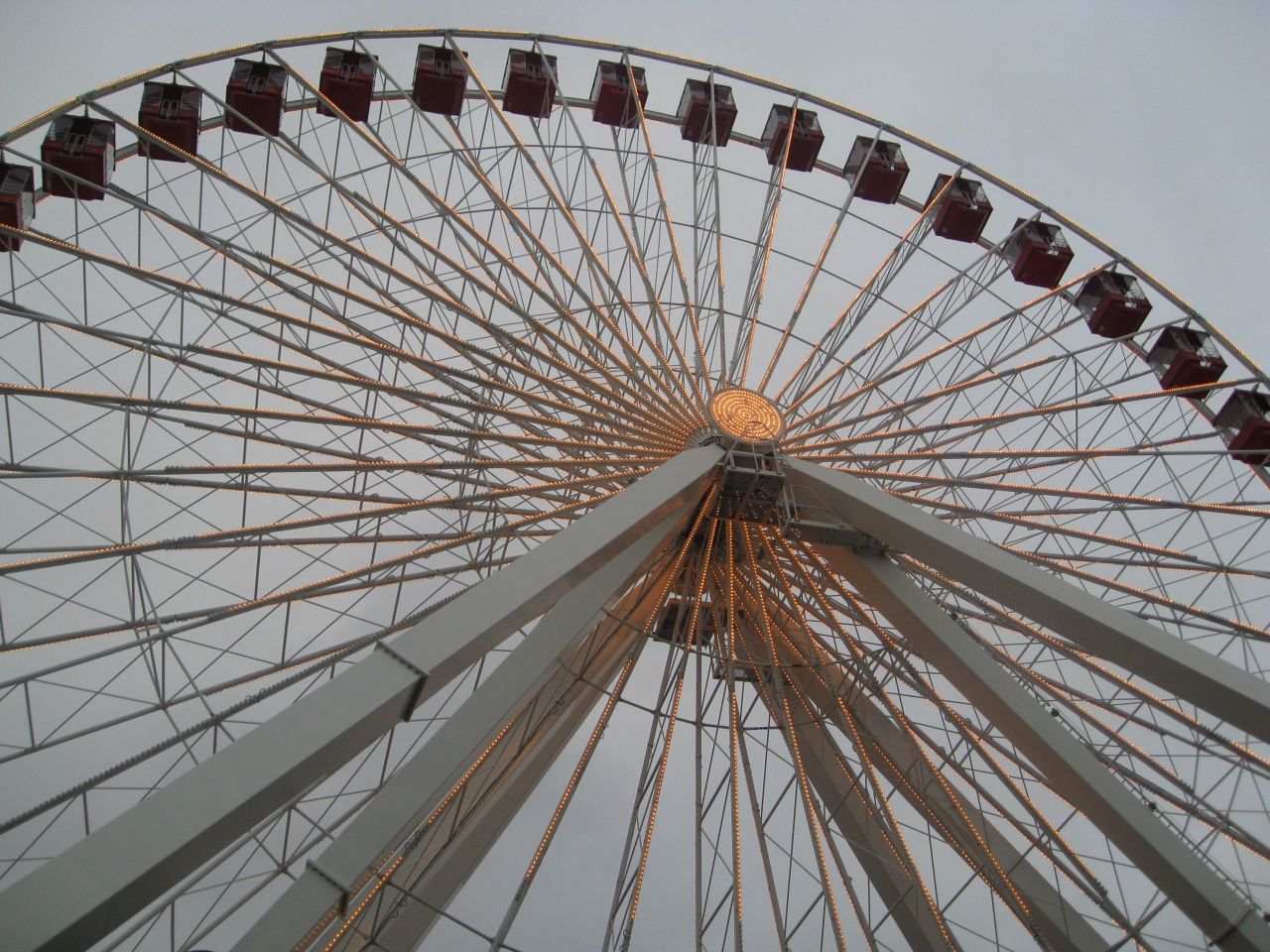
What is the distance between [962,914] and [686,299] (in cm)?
3277

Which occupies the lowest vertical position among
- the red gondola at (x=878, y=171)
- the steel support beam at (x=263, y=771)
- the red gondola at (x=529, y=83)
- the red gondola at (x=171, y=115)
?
the steel support beam at (x=263, y=771)

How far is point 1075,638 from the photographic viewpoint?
1048cm

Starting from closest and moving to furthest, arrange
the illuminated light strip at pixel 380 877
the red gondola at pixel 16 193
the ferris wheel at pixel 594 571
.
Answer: the ferris wheel at pixel 594 571 < the illuminated light strip at pixel 380 877 < the red gondola at pixel 16 193

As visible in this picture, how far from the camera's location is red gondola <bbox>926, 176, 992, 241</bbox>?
66.9ft

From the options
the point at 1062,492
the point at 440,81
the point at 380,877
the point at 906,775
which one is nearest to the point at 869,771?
the point at 906,775

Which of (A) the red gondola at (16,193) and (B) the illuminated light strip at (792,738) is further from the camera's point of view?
(A) the red gondola at (16,193)

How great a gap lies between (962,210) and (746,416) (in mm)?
8014

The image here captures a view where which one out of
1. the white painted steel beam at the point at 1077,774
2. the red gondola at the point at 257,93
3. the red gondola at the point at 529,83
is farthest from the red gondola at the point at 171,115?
the white painted steel beam at the point at 1077,774

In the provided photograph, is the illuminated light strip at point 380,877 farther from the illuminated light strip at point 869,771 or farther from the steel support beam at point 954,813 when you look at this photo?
the steel support beam at point 954,813

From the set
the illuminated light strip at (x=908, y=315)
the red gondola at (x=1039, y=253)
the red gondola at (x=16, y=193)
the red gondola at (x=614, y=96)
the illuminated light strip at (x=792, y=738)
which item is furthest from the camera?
the red gondola at (x=614, y=96)

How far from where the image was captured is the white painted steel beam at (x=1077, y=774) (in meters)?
10.6

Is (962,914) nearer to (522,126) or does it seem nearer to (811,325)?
(811,325)

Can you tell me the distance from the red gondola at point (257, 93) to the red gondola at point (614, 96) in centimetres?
612

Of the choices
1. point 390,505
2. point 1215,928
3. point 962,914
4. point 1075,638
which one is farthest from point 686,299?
point 962,914
